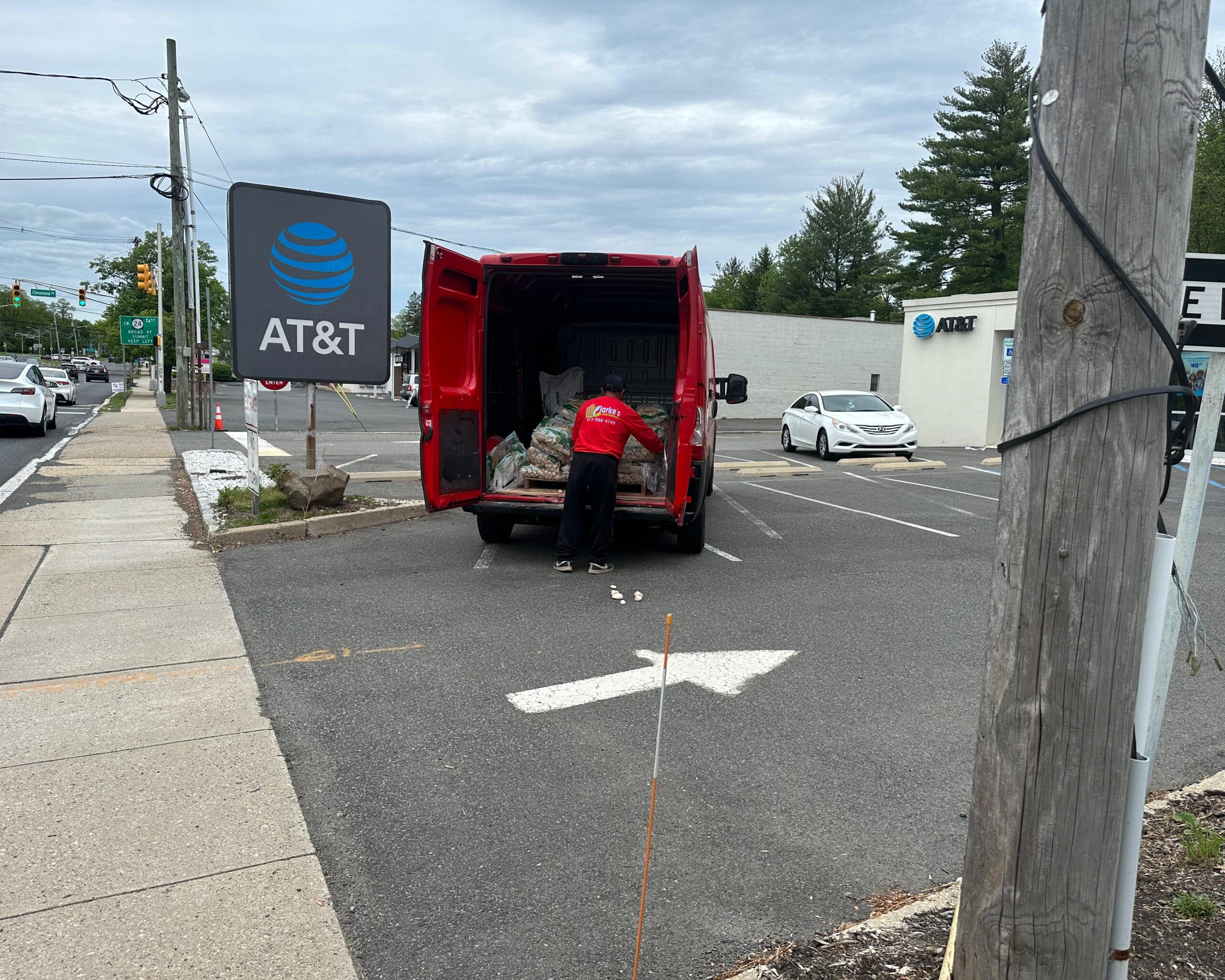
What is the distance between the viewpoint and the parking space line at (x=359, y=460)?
16827 mm

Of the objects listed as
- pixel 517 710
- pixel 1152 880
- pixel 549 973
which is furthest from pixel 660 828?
pixel 1152 880

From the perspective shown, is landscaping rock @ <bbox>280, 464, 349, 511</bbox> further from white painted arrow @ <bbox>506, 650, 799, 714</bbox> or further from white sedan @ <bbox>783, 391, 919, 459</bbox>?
white sedan @ <bbox>783, 391, 919, 459</bbox>

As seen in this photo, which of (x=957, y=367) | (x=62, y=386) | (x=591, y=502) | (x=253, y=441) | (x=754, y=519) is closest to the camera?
(x=591, y=502)

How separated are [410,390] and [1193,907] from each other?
4888 cm

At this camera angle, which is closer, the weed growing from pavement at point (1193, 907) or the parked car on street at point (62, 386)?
the weed growing from pavement at point (1193, 907)

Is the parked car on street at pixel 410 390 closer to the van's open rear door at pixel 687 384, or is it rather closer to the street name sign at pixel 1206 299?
the van's open rear door at pixel 687 384

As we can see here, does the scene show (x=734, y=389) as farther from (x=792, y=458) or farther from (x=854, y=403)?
(x=854, y=403)

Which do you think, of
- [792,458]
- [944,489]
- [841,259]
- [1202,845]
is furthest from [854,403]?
[841,259]

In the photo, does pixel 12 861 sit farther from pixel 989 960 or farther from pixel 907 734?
pixel 907 734

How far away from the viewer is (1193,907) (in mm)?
2857

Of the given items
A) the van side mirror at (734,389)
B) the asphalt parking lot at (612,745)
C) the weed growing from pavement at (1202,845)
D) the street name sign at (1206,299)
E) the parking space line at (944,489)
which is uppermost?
the street name sign at (1206,299)

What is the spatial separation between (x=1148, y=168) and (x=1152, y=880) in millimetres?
2351

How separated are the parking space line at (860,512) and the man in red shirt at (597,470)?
4064 millimetres

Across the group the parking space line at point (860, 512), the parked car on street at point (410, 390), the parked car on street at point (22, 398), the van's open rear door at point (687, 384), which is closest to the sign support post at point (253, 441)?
the van's open rear door at point (687, 384)
